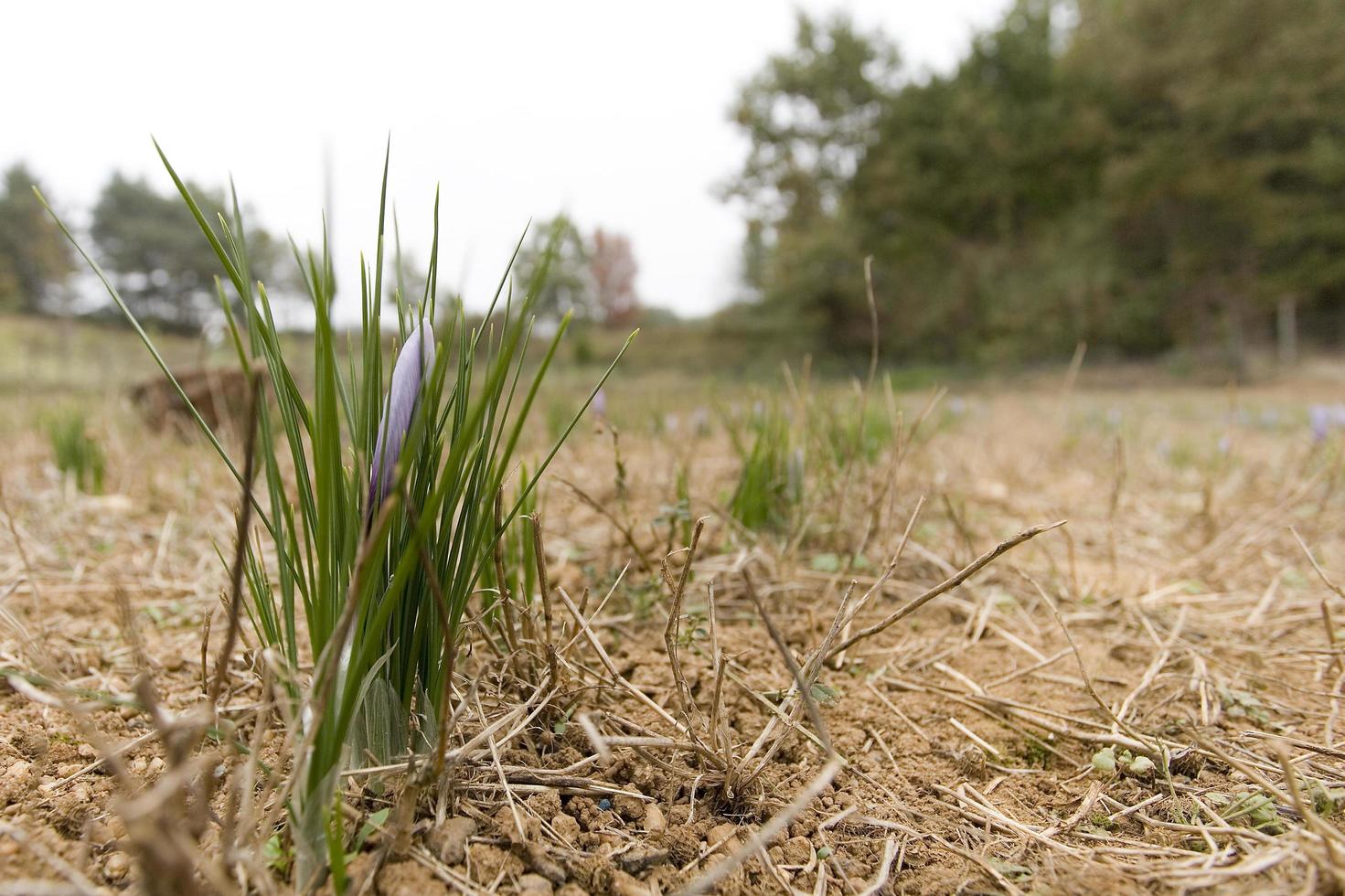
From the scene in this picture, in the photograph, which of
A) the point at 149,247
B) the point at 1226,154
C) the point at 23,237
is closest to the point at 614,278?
the point at 149,247

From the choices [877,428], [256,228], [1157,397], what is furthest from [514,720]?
[1157,397]

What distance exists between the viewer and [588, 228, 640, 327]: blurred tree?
39.6 metres

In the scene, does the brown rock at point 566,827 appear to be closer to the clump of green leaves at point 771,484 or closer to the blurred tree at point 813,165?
the clump of green leaves at point 771,484

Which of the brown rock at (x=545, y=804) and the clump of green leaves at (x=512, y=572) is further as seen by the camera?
the clump of green leaves at (x=512, y=572)

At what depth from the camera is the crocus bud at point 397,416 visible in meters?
0.65

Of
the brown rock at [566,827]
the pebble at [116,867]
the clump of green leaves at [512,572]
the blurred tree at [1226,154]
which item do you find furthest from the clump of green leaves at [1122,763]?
the blurred tree at [1226,154]

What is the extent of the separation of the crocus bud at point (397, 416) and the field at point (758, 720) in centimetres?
18

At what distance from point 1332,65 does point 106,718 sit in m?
17.9

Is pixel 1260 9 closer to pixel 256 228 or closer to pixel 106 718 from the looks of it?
pixel 256 228

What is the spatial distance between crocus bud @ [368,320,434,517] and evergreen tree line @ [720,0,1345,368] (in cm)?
1488

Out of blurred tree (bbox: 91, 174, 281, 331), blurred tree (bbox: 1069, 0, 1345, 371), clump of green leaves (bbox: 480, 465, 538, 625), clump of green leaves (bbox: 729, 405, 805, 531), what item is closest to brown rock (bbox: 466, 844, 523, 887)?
clump of green leaves (bbox: 480, 465, 538, 625)

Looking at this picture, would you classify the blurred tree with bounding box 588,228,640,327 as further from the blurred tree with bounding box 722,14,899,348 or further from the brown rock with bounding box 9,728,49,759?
the brown rock with bounding box 9,728,49,759

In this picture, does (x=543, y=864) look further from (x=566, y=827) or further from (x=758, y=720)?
(x=758, y=720)

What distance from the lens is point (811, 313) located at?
17000 millimetres
